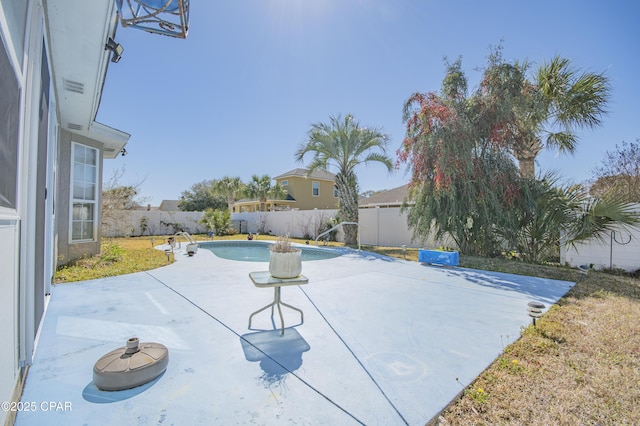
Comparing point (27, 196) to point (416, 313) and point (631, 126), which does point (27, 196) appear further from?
point (631, 126)

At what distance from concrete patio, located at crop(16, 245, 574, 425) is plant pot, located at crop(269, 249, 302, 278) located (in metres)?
0.76

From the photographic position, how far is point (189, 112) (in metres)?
15.4

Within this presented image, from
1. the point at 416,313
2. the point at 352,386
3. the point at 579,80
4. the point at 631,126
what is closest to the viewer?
the point at 352,386

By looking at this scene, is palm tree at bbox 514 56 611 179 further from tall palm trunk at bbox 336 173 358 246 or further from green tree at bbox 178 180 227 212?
green tree at bbox 178 180 227 212

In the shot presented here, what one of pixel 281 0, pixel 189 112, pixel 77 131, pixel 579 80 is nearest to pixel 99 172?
pixel 77 131

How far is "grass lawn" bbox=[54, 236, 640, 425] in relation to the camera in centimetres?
220

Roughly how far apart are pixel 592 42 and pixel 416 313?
10574 mm

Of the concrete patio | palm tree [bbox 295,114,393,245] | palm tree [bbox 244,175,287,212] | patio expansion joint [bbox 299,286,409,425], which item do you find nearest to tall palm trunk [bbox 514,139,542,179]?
the concrete patio

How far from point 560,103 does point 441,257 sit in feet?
22.4

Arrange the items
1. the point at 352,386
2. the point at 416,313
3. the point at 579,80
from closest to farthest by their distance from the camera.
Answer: the point at 352,386 < the point at 416,313 < the point at 579,80

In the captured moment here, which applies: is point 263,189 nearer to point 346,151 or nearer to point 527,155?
point 346,151

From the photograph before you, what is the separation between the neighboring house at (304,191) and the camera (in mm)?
29047

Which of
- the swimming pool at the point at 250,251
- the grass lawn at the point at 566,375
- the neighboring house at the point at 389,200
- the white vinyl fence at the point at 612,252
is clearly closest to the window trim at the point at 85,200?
the swimming pool at the point at 250,251

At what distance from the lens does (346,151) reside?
1457 centimetres
